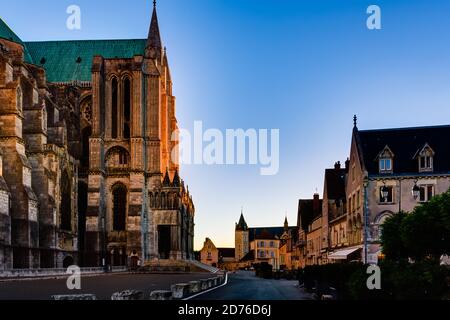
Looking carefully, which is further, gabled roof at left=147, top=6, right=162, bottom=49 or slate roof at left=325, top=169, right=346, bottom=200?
gabled roof at left=147, top=6, right=162, bottom=49

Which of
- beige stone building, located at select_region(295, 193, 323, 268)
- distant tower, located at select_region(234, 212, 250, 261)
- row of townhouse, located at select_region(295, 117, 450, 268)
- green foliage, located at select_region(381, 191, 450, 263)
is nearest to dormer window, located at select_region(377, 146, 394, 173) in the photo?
row of townhouse, located at select_region(295, 117, 450, 268)

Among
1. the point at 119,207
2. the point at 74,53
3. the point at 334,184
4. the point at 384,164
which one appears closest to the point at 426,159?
the point at 384,164

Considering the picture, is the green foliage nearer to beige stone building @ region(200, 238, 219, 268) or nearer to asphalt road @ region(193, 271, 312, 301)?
asphalt road @ region(193, 271, 312, 301)

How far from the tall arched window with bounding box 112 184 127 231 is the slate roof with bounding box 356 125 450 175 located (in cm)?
3197

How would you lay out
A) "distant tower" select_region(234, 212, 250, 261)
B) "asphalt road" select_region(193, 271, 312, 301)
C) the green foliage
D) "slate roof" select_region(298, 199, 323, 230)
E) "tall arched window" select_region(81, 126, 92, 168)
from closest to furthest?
"asphalt road" select_region(193, 271, 312, 301), the green foliage, "tall arched window" select_region(81, 126, 92, 168), "slate roof" select_region(298, 199, 323, 230), "distant tower" select_region(234, 212, 250, 261)

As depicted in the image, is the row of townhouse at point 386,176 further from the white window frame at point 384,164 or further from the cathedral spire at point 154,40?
the cathedral spire at point 154,40

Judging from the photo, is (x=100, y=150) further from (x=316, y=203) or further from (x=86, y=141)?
(x=316, y=203)

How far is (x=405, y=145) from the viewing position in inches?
1713

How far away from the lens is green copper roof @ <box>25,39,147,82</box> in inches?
3044

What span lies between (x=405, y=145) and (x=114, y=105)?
38.6 metres

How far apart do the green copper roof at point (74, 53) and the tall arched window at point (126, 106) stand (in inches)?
299

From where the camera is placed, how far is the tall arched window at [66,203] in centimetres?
6085

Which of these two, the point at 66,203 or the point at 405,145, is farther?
the point at 66,203
